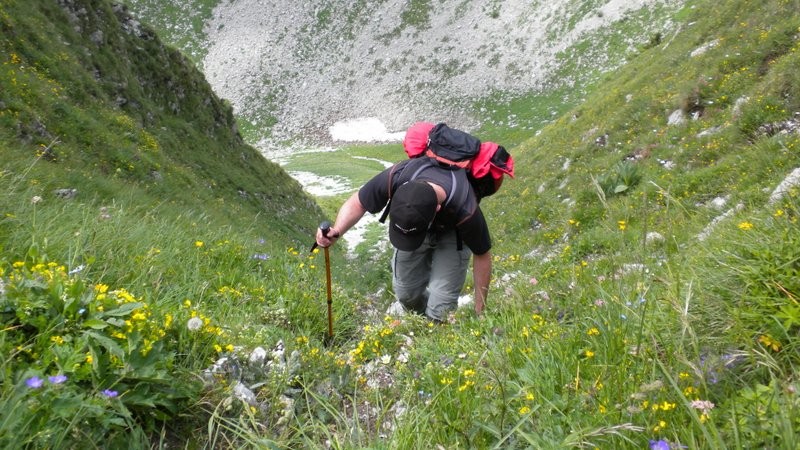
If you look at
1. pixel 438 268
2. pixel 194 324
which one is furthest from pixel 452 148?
pixel 194 324

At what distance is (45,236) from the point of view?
12.7ft

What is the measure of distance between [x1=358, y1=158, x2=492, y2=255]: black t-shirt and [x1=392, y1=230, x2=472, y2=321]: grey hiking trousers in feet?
1.37

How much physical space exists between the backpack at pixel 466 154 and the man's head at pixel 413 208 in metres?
0.74

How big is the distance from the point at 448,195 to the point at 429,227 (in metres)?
0.51

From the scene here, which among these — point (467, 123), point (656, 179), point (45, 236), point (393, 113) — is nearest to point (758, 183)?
point (656, 179)

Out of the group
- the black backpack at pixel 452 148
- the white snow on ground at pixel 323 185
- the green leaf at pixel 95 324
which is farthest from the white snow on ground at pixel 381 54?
the green leaf at pixel 95 324

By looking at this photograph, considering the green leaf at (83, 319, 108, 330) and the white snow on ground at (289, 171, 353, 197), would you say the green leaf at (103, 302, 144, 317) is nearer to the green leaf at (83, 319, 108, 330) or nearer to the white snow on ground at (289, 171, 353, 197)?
the green leaf at (83, 319, 108, 330)

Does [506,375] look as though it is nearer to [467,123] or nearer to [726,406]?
[726,406]

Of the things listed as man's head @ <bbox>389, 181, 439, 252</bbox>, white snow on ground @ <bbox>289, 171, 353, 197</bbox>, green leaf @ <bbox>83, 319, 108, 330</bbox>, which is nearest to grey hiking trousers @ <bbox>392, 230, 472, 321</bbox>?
man's head @ <bbox>389, 181, 439, 252</bbox>

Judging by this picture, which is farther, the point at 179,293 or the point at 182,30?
the point at 182,30

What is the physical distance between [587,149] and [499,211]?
350cm

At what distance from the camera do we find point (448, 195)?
5.02 meters

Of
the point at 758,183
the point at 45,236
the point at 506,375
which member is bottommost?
the point at 758,183

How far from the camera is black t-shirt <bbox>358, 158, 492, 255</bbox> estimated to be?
5.06m
